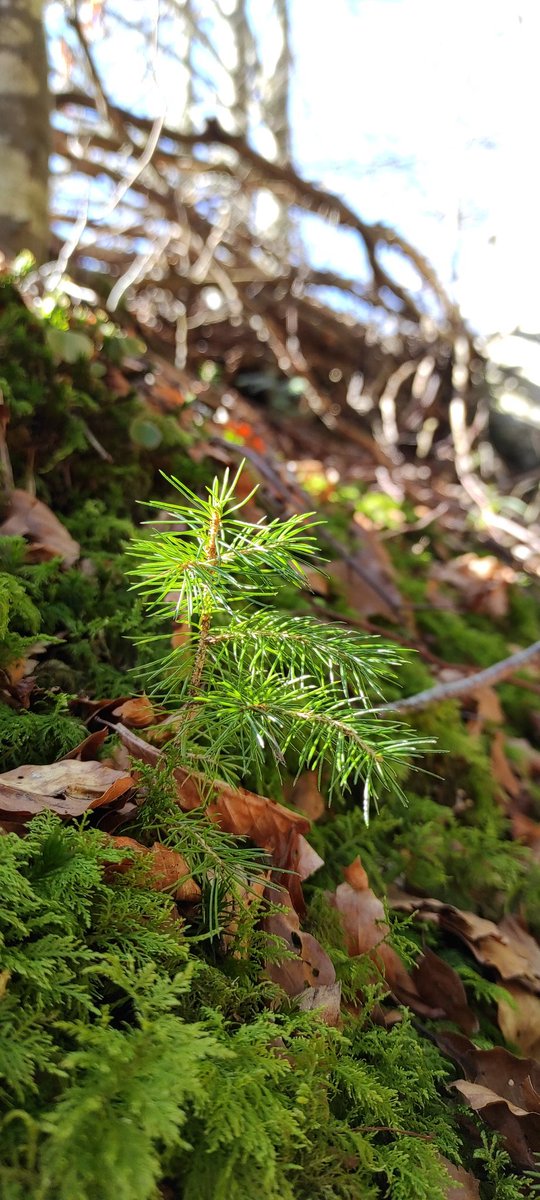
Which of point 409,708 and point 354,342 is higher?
point 354,342

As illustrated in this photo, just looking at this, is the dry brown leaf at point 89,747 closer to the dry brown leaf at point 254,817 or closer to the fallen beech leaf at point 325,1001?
the dry brown leaf at point 254,817

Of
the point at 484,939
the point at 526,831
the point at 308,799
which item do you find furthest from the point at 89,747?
the point at 526,831

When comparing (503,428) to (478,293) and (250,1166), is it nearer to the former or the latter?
(478,293)

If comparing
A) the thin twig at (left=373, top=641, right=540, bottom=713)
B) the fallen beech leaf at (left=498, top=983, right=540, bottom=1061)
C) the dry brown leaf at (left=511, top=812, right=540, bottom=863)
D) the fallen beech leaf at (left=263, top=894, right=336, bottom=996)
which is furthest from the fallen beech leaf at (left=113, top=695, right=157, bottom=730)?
the dry brown leaf at (left=511, top=812, right=540, bottom=863)

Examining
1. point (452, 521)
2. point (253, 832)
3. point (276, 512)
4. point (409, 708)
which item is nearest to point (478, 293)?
point (452, 521)

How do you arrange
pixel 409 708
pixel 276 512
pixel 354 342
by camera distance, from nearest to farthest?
pixel 409 708 → pixel 276 512 → pixel 354 342

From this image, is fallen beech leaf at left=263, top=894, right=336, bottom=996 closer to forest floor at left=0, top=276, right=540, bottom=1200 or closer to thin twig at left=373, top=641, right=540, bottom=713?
forest floor at left=0, top=276, right=540, bottom=1200
